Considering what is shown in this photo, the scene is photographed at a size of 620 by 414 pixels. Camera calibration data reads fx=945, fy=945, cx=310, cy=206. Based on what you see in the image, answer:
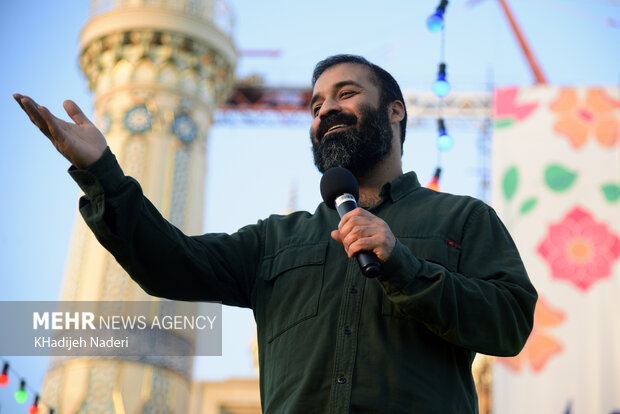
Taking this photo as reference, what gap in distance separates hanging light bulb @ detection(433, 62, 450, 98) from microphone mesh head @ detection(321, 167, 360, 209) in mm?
3085

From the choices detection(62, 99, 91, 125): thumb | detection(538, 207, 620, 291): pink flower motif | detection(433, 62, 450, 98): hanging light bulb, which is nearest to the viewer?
detection(62, 99, 91, 125): thumb

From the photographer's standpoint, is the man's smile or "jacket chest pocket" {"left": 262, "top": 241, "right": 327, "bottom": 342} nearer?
"jacket chest pocket" {"left": 262, "top": 241, "right": 327, "bottom": 342}

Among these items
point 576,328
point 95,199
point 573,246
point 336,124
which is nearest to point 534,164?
point 573,246

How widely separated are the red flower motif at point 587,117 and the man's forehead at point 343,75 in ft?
23.0

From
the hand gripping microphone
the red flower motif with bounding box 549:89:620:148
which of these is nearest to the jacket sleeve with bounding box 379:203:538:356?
the hand gripping microphone

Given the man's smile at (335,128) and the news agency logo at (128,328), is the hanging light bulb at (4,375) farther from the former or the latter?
the man's smile at (335,128)

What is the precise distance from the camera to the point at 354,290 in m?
2.42

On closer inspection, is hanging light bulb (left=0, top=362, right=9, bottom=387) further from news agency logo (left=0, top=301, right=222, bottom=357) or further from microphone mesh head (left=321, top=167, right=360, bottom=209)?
microphone mesh head (left=321, top=167, right=360, bottom=209)

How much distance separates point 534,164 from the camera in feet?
31.2

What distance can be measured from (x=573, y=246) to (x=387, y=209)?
21.9 ft

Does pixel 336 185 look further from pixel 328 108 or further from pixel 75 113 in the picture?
pixel 75 113

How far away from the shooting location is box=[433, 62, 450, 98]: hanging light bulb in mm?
5500

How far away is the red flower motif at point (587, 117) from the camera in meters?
9.55

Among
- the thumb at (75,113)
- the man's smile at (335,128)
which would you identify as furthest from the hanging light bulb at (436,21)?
the thumb at (75,113)
